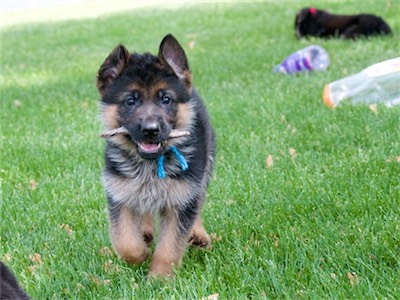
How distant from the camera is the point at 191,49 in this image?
12672mm

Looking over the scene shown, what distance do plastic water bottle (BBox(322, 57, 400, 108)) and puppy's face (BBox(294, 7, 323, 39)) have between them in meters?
4.82

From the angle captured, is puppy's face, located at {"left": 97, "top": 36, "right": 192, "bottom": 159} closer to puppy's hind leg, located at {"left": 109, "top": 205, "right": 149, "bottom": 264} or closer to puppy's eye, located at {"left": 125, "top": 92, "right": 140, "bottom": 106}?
puppy's eye, located at {"left": 125, "top": 92, "right": 140, "bottom": 106}

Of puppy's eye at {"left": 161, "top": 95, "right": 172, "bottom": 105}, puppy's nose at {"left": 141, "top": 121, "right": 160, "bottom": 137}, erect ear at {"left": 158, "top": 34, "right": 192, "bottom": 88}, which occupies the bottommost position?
puppy's nose at {"left": 141, "top": 121, "right": 160, "bottom": 137}

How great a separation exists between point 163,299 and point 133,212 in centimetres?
81

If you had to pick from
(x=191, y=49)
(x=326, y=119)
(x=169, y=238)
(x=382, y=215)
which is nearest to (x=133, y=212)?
(x=169, y=238)

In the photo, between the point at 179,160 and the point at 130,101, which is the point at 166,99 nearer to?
the point at 130,101

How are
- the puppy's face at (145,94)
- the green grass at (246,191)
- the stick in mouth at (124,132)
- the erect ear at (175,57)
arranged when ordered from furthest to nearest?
the erect ear at (175,57) → the stick in mouth at (124,132) → the puppy's face at (145,94) → the green grass at (246,191)

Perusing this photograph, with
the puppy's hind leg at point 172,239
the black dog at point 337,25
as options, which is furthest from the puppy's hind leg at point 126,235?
the black dog at point 337,25

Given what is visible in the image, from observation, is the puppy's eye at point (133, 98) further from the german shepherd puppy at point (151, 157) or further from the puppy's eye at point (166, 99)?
the puppy's eye at point (166, 99)

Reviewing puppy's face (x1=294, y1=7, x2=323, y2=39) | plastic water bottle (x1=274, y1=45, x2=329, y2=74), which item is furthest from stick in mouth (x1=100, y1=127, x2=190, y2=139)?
puppy's face (x1=294, y1=7, x2=323, y2=39)

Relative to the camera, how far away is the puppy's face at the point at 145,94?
13.1ft

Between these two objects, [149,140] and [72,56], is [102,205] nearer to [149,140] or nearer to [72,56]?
[149,140]

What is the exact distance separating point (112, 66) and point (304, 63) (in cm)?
579

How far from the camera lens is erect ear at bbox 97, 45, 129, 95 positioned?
4.10m
